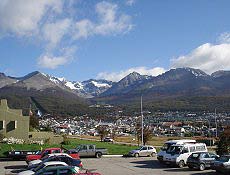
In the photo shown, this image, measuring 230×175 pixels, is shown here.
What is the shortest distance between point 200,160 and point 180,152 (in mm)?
2571

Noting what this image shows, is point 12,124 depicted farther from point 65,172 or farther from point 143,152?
point 65,172

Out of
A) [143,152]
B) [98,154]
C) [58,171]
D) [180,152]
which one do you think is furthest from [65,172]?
[143,152]

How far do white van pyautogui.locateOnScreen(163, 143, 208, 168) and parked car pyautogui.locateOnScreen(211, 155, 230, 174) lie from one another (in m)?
3.74

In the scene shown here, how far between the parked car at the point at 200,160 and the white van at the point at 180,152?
1152 millimetres

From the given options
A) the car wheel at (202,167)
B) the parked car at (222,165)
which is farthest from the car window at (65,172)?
the car wheel at (202,167)

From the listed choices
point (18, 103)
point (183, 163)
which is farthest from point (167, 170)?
point (18, 103)

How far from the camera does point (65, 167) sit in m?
19.3

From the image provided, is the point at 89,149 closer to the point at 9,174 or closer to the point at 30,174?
the point at 9,174

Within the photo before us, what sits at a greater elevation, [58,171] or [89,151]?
[89,151]

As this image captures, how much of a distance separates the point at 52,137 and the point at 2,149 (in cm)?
1180

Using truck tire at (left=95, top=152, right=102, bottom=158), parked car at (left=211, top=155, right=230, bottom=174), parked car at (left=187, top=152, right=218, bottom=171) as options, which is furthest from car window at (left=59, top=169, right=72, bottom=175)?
truck tire at (left=95, top=152, right=102, bottom=158)

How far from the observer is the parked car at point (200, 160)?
2764 cm

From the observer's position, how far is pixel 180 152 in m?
30.0

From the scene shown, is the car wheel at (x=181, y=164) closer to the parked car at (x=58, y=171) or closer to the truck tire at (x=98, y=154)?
the truck tire at (x=98, y=154)
